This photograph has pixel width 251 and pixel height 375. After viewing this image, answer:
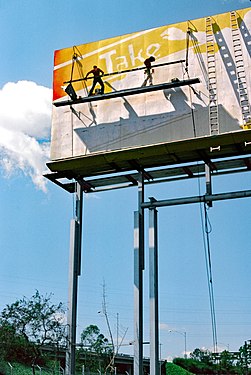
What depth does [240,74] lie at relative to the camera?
50.1ft

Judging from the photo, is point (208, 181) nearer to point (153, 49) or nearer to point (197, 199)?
point (197, 199)

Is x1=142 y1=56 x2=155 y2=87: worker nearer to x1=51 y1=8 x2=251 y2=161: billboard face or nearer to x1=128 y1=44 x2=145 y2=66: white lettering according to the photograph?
x1=51 y1=8 x2=251 y2=161: billboard face

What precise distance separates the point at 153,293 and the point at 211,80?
5705 mm

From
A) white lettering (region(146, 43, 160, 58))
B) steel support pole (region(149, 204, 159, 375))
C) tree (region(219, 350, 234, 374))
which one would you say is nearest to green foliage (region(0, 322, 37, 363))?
steel support pole (region(149, 204, 159, 375))

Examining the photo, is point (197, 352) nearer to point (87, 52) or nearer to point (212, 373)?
point (212, 373)

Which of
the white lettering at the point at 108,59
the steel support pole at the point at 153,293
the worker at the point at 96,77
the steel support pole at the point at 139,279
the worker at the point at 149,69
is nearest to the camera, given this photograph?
the steel support pole at the point at 153,293

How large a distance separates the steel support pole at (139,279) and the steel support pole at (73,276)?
1796 millimetres

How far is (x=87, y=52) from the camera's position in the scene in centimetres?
1759

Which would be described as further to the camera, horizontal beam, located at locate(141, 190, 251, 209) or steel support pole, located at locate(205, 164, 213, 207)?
steel support pole, located at locate(205, 164, 213, 207)

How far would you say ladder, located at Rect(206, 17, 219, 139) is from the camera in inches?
599

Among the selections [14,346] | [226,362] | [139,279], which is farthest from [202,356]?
[139,279]

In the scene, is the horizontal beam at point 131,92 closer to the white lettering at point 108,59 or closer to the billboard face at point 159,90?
the billboard face at point 159,90

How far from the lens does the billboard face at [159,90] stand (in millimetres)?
15352

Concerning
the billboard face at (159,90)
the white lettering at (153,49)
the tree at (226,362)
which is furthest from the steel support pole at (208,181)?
the tree at (226,362)
